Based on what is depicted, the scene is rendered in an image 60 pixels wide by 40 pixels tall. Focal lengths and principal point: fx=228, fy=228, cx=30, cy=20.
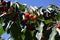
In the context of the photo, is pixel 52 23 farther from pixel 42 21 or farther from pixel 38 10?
pixel 38 10

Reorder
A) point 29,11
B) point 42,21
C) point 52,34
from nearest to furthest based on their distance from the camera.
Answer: point 52,34, point 42,21, point 29,11

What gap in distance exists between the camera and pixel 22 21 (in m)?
2.67

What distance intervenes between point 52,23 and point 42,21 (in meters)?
0.14

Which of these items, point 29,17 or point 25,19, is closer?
point 25,19

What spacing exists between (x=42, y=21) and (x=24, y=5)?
351 mm

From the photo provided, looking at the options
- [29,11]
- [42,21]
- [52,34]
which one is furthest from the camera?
[29,11]

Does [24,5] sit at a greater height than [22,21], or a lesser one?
greater

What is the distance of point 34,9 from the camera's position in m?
2.71

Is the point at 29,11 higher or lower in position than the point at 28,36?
higher

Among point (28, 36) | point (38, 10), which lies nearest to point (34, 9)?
point (38, 10)

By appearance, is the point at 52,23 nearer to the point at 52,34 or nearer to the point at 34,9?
the point at 52,34

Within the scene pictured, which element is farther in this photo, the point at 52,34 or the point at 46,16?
the point at 46,16

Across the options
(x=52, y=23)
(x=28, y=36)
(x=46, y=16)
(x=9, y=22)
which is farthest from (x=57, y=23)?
(x=9, y=22)

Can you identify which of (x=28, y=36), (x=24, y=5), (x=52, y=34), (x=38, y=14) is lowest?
(x=52, y=34)
